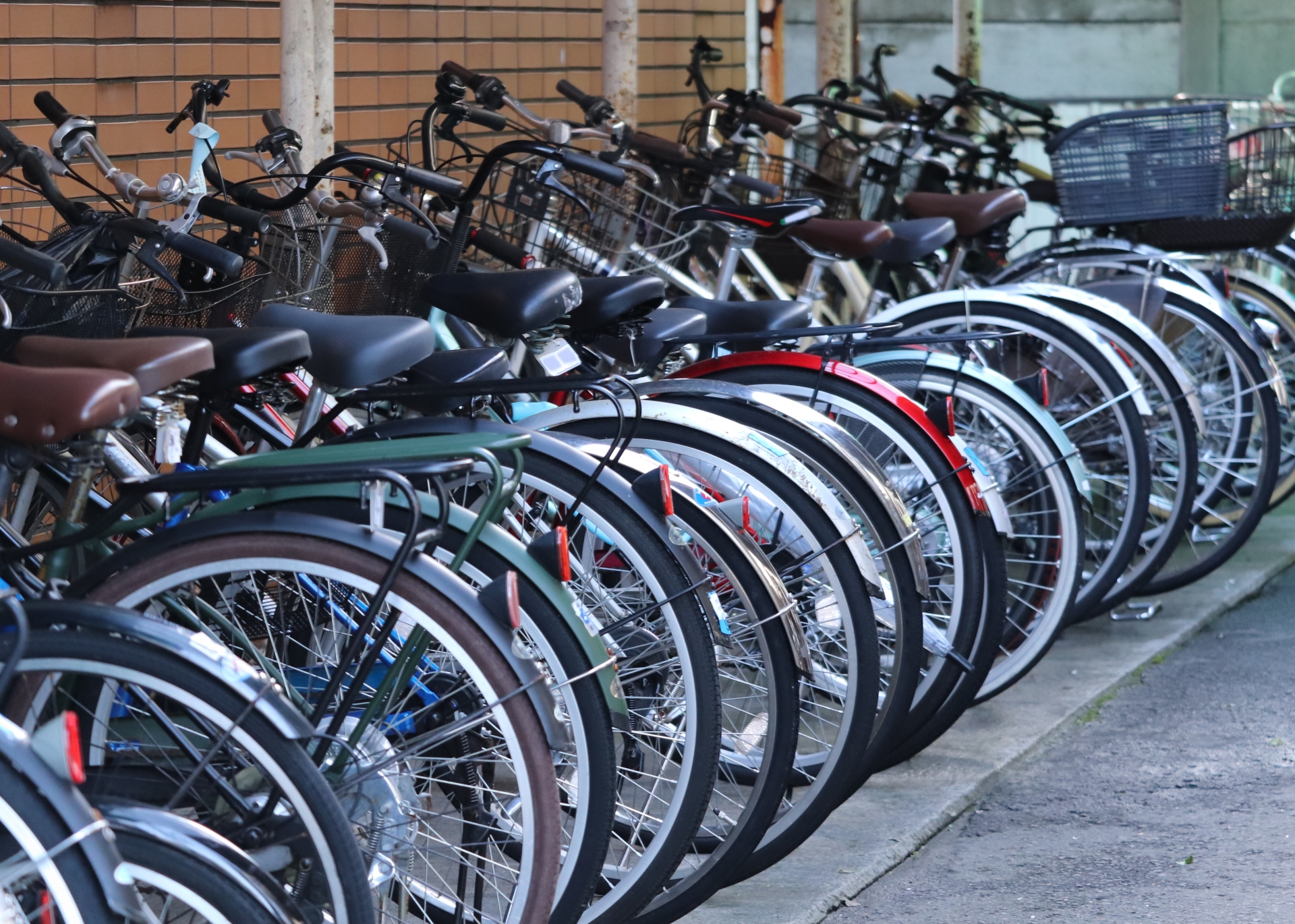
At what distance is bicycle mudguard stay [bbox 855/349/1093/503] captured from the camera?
438cm

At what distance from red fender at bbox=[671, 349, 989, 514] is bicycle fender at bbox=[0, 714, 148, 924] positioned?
217 centimetres

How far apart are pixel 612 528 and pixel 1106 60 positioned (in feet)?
38.5

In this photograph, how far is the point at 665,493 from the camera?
3080 mm

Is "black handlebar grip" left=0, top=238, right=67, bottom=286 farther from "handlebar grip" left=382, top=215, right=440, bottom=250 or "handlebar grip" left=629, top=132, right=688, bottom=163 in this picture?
"handlebar grip" left=629, top=132, right=688, bottom=163

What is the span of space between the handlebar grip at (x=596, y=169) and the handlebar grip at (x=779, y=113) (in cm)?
174

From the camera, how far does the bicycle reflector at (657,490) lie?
121 inches

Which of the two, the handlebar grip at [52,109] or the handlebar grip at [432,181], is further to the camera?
the handlebar grip at [432,181]

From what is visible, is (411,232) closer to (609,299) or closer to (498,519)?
(609,299)

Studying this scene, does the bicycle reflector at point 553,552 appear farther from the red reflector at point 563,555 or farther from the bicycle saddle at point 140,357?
the bicycle saddle at point 140,357

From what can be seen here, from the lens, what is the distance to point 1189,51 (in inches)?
541

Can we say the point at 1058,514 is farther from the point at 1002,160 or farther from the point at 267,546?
the point at 1002,160

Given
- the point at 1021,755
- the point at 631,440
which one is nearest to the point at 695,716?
the point at 631,440

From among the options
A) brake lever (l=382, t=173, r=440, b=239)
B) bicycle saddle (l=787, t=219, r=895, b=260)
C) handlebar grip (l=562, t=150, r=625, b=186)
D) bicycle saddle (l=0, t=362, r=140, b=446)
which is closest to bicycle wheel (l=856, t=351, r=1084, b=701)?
bicycle saddle (l=787, t=219, r=895, b=260)

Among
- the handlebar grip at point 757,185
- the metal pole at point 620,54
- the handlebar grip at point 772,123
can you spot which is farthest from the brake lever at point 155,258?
the handlebar grip at point 772,123
